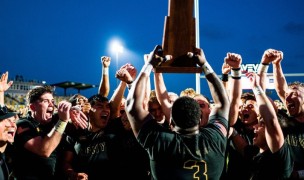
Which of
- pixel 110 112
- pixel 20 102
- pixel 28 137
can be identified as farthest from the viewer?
pixel 20 102

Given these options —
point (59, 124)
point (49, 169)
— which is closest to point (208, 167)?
point (59, 124)

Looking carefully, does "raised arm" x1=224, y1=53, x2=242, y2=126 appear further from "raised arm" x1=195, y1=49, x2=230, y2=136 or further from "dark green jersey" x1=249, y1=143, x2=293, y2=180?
"raised arm" x1=195, y1=49, x2=230, y2=136

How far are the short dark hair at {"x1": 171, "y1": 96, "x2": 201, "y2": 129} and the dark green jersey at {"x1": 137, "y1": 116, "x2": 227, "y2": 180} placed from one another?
10 cm

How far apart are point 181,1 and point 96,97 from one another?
203cm

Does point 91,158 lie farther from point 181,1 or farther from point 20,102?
point 20,102

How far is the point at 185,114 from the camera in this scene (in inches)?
96.6

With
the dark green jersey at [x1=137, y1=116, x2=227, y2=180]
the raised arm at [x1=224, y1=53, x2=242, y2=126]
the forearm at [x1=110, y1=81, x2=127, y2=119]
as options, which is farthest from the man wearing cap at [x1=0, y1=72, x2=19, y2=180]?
the raised arm at [x1=224, y1=53, x2=242, y2=126]

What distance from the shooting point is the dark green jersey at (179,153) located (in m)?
2.40

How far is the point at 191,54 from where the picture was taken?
2908 millimetres

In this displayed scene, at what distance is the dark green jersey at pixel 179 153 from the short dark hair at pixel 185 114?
0.10 metres

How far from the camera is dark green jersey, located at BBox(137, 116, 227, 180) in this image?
2.40 m

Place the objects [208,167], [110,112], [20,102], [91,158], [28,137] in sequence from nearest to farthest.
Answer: [208,167]
[28,137]
[91,158]
[110,112]
[20,102]

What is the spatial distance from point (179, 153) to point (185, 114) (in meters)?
0.32

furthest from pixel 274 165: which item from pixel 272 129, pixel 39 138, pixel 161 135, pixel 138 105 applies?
pixel 39 138
